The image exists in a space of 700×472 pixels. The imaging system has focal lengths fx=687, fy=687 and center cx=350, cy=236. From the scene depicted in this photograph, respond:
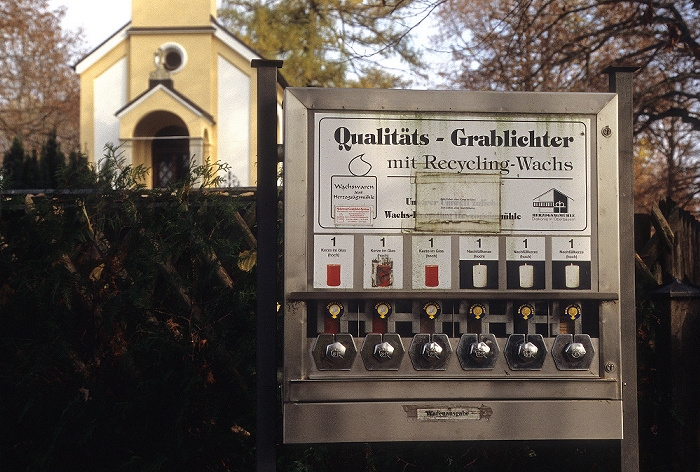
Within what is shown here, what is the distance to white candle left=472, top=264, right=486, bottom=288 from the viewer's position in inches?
110

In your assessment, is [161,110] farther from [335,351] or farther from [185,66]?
[335,351]

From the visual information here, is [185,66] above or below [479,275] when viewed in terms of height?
above

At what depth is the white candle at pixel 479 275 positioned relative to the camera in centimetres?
279

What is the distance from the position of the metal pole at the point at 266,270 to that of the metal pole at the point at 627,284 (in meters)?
1.46

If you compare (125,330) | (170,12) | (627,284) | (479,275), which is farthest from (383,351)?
(170,12)

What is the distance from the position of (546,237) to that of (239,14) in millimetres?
25410

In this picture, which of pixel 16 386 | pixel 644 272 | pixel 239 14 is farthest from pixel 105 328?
pixel 239 14

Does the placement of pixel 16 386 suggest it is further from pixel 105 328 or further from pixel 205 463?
pixel 205 463

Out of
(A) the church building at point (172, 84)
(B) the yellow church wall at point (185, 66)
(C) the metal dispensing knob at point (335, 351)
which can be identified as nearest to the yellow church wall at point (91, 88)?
(A) the church building at point (172, 84)

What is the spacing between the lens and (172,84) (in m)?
22.1

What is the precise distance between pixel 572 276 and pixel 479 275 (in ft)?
1.27

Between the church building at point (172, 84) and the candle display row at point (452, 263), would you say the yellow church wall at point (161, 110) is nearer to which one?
the church building at point (172, 84)

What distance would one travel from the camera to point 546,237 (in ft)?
9.22

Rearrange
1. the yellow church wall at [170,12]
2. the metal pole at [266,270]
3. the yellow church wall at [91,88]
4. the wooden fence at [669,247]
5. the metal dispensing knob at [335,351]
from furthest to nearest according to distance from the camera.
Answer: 1. the yellow church wall at [91,88]
2. the yellow church wall at [170,12]
3. the wooden fence at [669,247]
4. the metal pole at [266,270]
5. the metal dispensing knob at [335,351]
